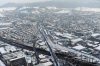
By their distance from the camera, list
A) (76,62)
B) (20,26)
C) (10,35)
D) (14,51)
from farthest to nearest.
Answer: (20,26) < (10,35) < (14,51) < (76,62)

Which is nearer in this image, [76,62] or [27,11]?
[76,62]

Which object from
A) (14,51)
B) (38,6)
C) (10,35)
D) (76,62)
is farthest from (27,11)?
(76,62)

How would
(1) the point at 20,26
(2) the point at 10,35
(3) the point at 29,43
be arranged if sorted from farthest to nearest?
1. (1) the point at 20,26
2. (2) the point at 10,35
3. (3) the point at 29,43

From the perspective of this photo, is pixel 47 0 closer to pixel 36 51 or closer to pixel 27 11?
pixel 27 11

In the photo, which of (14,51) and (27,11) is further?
(27,11)

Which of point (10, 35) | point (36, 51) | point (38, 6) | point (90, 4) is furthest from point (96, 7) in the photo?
point (36, 51)

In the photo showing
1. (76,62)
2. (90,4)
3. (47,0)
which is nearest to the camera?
(76,62)

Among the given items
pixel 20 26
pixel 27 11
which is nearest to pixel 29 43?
pixel 20 26

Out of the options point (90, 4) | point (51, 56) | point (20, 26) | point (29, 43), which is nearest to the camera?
point (51, 56)

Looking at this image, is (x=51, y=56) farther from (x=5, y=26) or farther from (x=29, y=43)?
(x=5, y=26)
